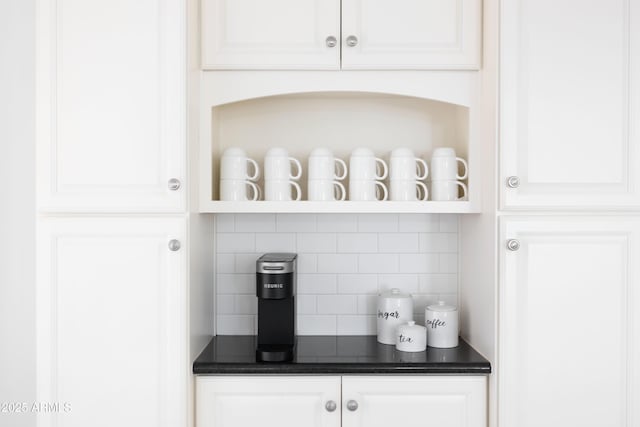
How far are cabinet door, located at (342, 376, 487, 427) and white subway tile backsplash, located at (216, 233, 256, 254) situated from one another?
2.22 feet

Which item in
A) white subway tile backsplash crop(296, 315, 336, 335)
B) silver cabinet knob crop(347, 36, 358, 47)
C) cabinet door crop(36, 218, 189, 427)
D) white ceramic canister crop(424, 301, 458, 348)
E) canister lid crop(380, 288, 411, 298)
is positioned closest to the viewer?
cabinet door crop(36, 218, 189, 427)

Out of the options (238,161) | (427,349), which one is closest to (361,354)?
(427,349)

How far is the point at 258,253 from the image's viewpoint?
7.09 feet

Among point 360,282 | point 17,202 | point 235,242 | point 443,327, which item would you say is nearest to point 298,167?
point 235,242

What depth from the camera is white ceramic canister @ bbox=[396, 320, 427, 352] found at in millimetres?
1876

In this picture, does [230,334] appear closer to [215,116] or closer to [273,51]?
[215,116]

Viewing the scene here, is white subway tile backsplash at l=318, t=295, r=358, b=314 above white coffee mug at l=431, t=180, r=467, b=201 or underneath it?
underneath

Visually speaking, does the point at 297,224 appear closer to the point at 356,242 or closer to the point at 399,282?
the point at 356,242

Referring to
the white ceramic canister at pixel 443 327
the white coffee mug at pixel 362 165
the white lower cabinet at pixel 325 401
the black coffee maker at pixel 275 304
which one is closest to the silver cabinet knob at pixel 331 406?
the white lower cabinet at pixel 325 401

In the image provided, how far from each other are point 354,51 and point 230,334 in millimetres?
1141

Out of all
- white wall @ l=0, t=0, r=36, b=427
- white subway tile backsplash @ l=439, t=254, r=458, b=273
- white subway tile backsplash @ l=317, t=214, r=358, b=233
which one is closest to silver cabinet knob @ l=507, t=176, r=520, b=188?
white subway tile backsplash @ l=439, t=254, r=458, b=273

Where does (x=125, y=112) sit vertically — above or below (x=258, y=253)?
above

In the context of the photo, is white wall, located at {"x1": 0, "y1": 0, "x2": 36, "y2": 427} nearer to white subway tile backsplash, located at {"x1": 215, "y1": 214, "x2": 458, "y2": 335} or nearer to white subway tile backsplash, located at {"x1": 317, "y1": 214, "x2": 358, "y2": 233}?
white subway tile backsplash, located at {"x1": 215, "y1": 214, "x2": 458, "y2": 335}

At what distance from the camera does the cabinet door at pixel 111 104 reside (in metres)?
1.69
